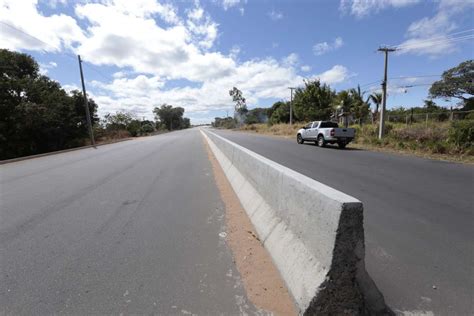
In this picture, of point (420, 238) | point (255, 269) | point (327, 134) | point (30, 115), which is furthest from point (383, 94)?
point (30, 115)

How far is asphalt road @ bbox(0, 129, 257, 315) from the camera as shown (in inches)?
103

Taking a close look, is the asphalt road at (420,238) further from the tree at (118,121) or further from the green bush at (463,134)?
the tree at (118,121)

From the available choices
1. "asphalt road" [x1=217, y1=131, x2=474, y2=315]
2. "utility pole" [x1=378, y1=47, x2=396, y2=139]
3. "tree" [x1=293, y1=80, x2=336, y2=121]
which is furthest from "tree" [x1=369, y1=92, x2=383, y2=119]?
"asphalt road" [x1=217, y1=131, x2=474, y2=315]

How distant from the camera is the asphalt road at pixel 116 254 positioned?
8.61ft

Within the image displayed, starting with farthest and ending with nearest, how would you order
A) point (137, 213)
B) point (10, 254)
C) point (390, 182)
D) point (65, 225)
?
point (390, 182)
point (137, 213)
point (65, 225)
point (10, 254)

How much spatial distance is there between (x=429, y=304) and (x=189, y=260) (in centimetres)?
263

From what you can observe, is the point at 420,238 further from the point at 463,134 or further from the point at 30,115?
the point at 30,115

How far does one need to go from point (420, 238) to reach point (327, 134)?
15.6 m

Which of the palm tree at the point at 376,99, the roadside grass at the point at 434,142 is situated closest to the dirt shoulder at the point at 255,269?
the roadside grass at the point at 434,142

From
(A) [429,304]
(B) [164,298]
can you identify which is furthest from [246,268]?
(A) [429,304]

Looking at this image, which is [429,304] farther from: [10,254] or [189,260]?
[10,254]

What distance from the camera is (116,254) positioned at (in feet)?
11.7

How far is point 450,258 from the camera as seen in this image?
11.3 ft

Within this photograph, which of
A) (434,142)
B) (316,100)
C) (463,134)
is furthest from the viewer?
(316,100)
